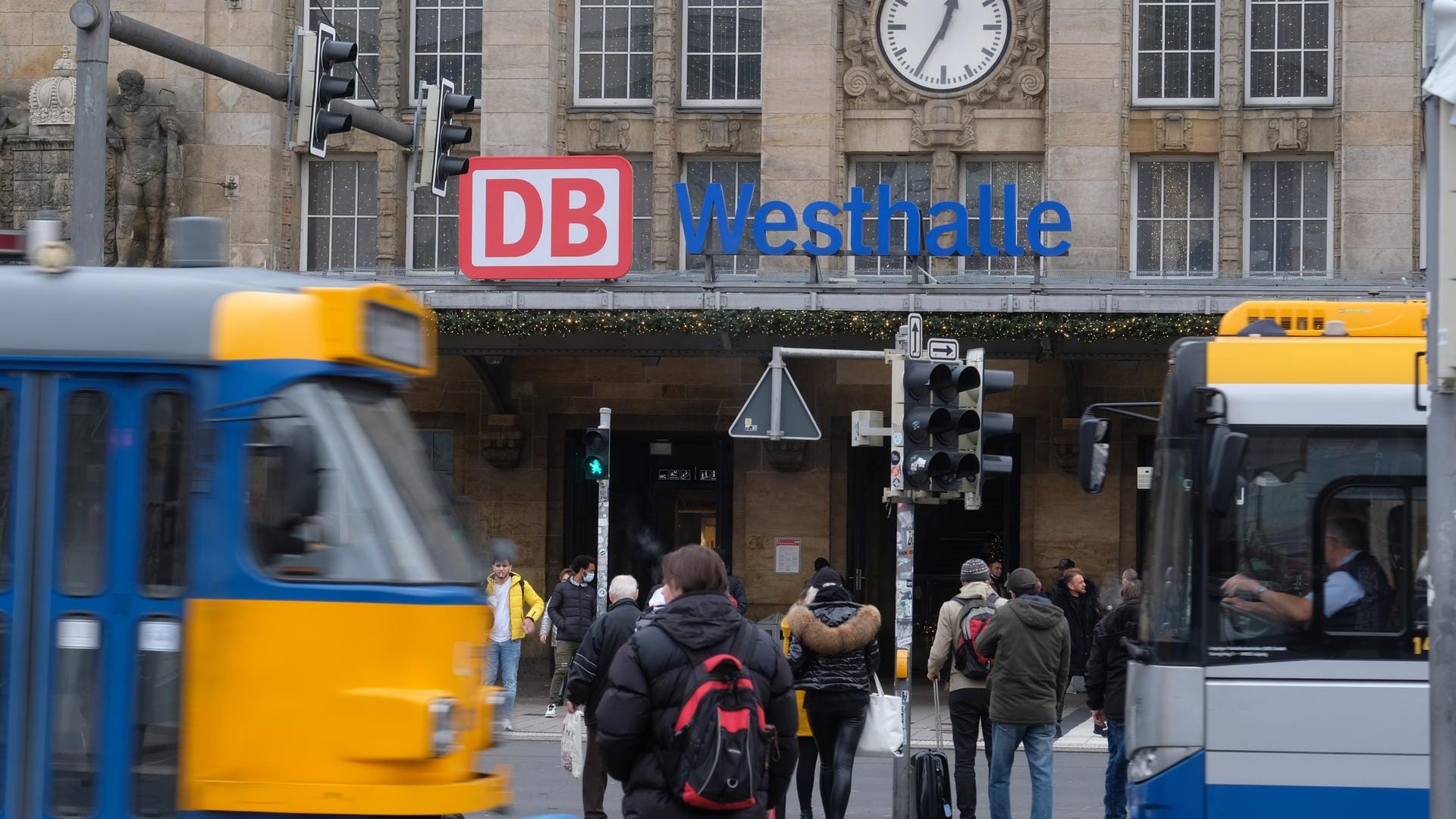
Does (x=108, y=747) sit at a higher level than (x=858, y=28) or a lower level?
lower

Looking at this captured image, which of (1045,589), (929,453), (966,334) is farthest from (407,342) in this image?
(1045,589)

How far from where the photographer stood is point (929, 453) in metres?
12.3

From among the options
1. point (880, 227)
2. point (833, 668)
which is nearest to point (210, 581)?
point (833, 668)

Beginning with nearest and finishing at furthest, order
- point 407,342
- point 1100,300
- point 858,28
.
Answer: point 407,342, point 1100,300, point 858,28

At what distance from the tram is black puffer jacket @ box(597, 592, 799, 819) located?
0.57 metres

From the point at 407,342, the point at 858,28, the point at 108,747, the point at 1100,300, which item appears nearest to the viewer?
the point at 108,747

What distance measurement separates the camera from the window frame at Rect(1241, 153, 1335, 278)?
24.5 meters

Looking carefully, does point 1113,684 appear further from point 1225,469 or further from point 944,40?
point 944,40

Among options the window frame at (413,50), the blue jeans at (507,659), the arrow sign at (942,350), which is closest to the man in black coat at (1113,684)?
the arrow sign at (942,350)

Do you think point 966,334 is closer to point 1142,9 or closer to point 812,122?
point 812,122

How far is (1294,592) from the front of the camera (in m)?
8.09

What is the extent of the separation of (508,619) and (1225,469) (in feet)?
44.0

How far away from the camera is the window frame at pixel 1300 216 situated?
2445 cm

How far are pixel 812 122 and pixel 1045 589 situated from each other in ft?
Answer: 22.5
